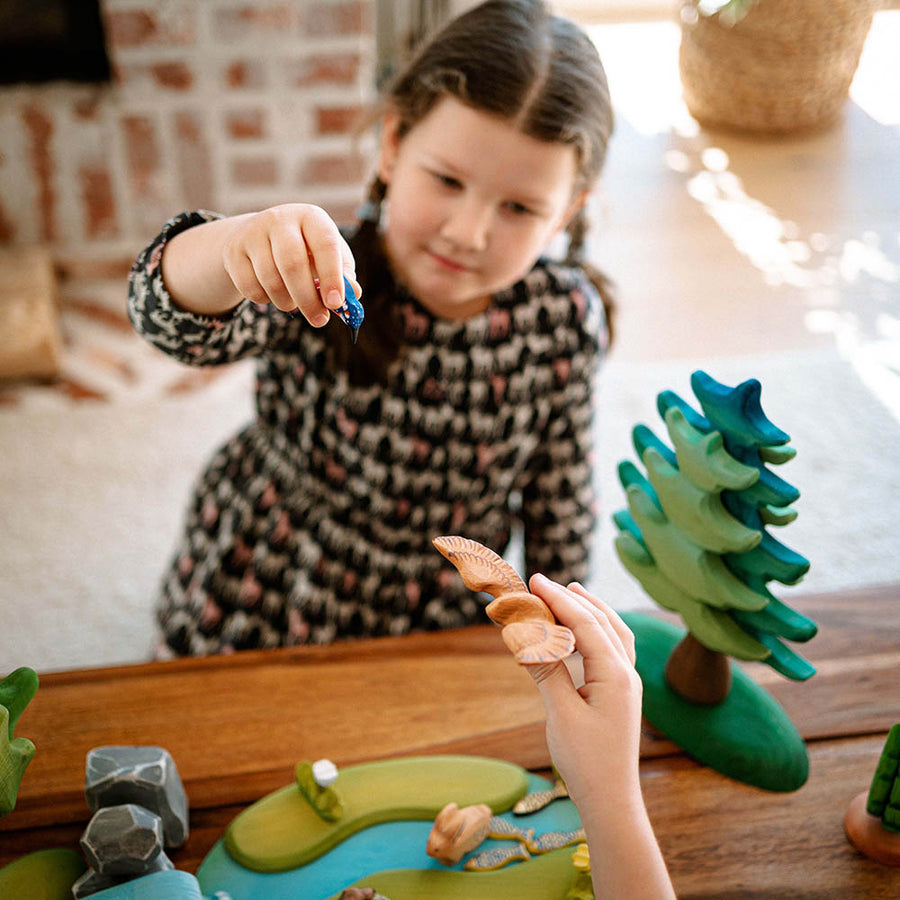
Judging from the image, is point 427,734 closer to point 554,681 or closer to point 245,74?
point 554,681

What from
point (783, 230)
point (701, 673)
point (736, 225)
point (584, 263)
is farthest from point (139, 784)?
point (736, 225)

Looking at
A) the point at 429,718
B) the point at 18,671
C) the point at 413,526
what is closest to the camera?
the point at 18,671

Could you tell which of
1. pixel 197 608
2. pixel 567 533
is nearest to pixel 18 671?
pixel 197 608

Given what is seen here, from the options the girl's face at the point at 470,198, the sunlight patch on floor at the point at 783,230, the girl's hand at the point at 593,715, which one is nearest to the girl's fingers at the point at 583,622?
the girl's hand at the point at 593,715

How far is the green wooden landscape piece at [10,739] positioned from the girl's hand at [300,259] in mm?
261

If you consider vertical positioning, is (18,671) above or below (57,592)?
above

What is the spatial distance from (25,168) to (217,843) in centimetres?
170

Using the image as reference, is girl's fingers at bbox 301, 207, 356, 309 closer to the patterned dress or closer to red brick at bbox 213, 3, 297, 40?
the patterned dress

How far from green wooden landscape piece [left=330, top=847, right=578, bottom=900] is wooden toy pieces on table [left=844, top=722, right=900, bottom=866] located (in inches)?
8.2

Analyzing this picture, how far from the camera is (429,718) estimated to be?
765 millimetres

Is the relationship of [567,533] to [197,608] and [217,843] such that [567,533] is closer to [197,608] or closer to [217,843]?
[197,608]

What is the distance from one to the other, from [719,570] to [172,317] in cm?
45

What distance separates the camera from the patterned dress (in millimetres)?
1010

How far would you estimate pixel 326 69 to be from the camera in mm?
1952
